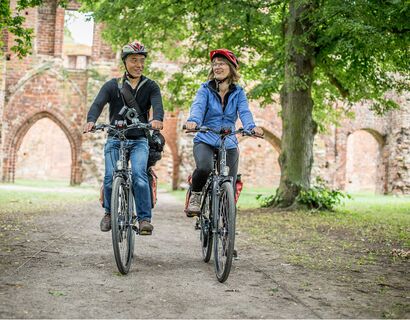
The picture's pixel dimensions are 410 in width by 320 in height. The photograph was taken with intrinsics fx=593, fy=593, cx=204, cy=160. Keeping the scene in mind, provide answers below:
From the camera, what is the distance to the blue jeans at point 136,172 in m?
5.39

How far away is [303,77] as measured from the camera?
12953mm

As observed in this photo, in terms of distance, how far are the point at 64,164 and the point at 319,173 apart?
837 inches

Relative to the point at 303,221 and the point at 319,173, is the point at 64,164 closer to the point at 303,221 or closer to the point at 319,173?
the point at 319,173

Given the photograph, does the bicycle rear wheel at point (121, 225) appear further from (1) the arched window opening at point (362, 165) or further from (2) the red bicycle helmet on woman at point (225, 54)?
(1) the arched window opening at point (362, 165)

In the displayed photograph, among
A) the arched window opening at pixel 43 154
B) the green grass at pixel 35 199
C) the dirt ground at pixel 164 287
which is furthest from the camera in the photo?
the arched window opening at pixel 43 154

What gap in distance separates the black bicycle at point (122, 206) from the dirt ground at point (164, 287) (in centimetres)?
18

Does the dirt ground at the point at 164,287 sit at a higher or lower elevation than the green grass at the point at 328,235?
lower

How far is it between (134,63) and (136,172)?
1063mm

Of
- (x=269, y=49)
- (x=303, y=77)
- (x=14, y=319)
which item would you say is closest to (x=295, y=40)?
(x=303, y=77)

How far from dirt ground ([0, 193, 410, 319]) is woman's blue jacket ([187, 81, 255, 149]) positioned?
1.21 m

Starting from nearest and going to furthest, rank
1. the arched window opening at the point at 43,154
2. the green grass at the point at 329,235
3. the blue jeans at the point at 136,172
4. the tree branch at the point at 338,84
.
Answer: the blue jeans at the point at 136,172 → the green grass at the point at 329,235 → the tree branch at the point at 338,84 → the arched window opening at the point at 43,154

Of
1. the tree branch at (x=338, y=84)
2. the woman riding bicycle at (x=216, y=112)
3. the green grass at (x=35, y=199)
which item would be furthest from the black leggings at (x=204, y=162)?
the tree branch at (x=338, y=84)

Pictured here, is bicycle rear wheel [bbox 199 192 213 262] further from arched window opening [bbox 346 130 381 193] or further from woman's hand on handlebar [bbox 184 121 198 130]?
arched window opening [bbox 346 130 381 193]

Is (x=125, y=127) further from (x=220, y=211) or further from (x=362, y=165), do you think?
(x=362, y=165)
